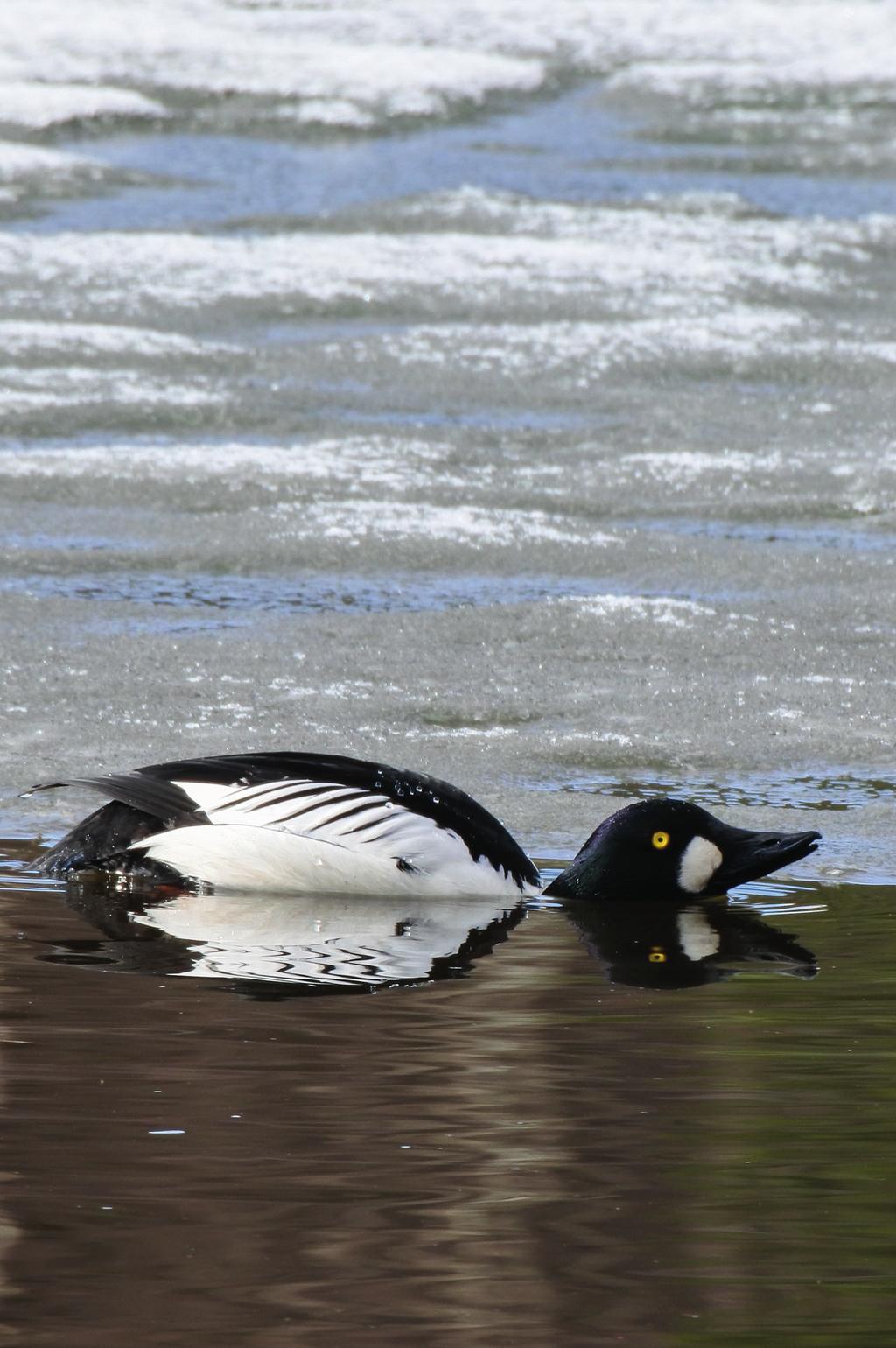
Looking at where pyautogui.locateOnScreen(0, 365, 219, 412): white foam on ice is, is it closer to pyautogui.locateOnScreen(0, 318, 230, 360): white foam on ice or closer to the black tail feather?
pyautogui.locateOnScreen(0, 318, 230, 360): white foam on ice

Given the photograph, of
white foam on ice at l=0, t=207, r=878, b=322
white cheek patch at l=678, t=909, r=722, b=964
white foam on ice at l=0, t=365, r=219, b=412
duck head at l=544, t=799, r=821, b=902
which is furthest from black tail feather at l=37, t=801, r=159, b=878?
white foam on ice at l=0, t=207, r=878, b=322

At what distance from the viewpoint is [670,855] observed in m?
5.14

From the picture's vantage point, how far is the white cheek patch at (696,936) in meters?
4.68

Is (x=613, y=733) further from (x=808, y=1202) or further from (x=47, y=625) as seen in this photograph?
(x=808, y=1202)

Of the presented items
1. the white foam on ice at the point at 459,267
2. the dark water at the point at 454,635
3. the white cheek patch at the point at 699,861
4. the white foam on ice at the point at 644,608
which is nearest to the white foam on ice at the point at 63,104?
the dark water at the point at 454,635

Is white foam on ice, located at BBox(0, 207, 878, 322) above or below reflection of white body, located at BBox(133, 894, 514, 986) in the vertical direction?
above

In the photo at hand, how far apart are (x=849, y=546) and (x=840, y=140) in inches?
344

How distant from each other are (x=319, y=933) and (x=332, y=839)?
14.9 inches

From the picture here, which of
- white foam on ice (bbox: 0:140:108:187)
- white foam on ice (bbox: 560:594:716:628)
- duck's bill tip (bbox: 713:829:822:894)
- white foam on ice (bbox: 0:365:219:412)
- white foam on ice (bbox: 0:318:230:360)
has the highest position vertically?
white foam on ice (bbox: 0:140:108:187)

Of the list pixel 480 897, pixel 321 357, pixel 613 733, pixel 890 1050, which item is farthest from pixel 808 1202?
pixel 321 357

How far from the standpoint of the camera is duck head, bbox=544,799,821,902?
16.6 feet

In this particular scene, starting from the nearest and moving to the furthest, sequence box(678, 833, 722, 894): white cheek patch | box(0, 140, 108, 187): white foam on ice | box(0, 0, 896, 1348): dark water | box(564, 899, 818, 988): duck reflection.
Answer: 1. box(0, 0, 896, 1348): dark water
2. box(564, 899, 818, 988): duck reflection
3. box(678, 833, 722, 894): white cheek patch
4. box(0, 140, 108, 187): white foam on ice

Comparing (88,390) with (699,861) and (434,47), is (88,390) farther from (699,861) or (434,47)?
(434,47)

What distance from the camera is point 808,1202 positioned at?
3.16 metres
